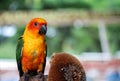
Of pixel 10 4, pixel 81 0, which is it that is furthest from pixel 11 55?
pixel 81 0

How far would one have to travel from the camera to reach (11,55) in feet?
19.1

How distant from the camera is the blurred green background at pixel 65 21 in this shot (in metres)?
5.10

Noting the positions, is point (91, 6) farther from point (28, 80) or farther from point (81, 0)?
point (28, 80)

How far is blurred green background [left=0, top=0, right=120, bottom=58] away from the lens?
5096mm

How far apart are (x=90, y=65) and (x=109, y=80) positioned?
0.26 m

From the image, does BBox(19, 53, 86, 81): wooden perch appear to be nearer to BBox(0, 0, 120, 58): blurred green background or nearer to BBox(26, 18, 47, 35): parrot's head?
BBox(26, 18, 47, 35): parrot's head

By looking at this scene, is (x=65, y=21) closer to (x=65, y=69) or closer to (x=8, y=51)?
(x=8, y=51)

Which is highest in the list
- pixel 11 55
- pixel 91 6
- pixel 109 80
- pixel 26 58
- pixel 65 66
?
pixel 91 6

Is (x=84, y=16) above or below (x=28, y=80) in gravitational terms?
above

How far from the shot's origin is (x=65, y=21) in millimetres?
5234

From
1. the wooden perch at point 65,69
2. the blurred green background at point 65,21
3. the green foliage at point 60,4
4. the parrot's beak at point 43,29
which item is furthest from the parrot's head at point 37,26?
the green foliage at point 60,4

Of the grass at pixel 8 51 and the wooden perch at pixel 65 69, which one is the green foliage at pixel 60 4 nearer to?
the grass at pixel 8 51

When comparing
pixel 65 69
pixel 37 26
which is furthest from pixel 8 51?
pixel 65 69

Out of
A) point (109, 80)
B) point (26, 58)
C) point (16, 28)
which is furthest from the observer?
point (16, 28)
